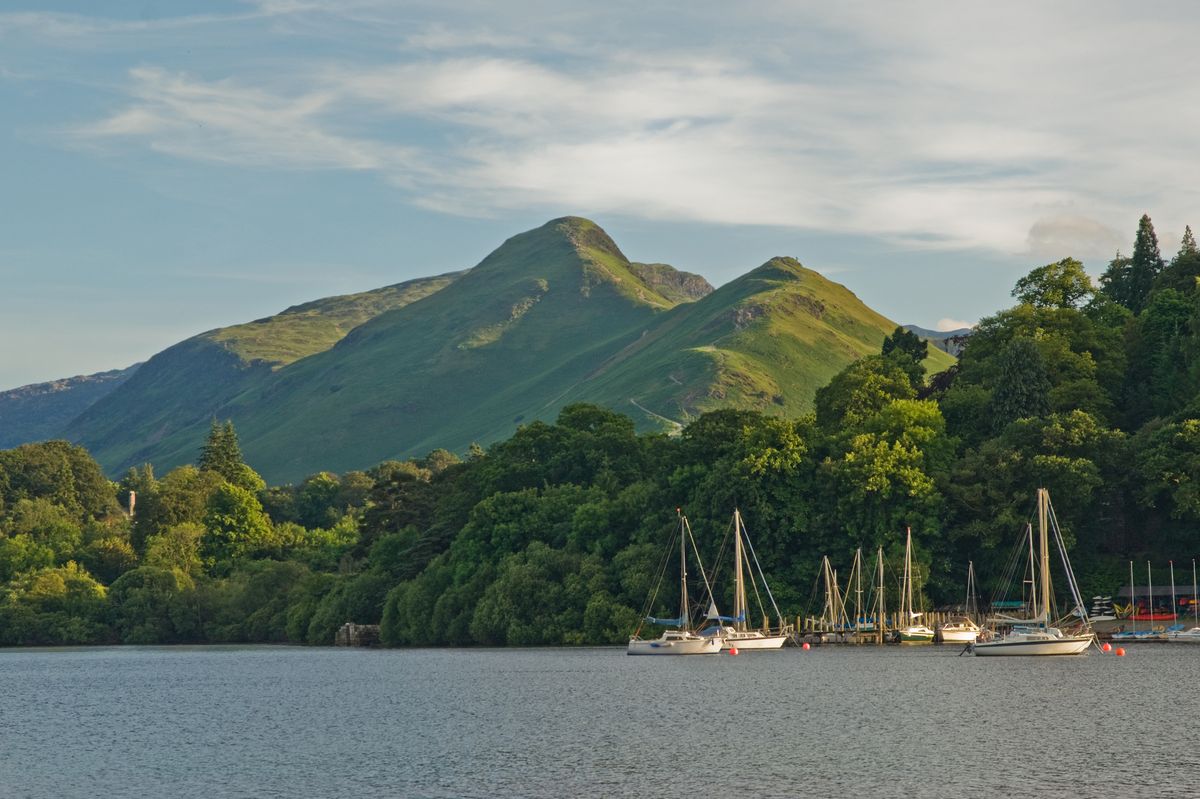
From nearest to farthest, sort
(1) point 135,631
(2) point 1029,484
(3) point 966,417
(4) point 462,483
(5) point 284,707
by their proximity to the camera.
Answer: (5) point 284,707, (2) point 1029,484, (3) point 966,417, (4) point 462,483, (1) point 135,631

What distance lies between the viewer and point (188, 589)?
192 meters

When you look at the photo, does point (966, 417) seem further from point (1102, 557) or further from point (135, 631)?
point (135, 631)

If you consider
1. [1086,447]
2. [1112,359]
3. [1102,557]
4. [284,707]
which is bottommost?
[284,707]

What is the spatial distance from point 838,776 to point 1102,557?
85.6 m

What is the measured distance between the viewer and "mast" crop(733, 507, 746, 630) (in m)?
130

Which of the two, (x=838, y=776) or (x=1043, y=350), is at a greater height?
(x=1043, y=350)

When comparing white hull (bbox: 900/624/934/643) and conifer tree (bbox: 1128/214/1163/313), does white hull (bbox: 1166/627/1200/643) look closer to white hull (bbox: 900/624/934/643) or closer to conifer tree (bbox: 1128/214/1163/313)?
white hull (bbox: 900/624/934/643)

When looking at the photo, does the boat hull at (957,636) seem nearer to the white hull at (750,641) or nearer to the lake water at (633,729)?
the lake water at (633,729)

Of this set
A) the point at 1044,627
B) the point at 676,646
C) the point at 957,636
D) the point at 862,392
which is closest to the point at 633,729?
the point at 1044,627

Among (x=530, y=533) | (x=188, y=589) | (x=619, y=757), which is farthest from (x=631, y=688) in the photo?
(x=188, y=589)

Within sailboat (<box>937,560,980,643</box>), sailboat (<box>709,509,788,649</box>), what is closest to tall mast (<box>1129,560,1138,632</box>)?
sailboat (<box>937,560,980,643</box>)

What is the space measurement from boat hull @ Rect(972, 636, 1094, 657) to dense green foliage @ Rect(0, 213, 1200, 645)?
44.0 feet

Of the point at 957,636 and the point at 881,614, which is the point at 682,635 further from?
the point at 957,636

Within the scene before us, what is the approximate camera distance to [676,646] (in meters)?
129
